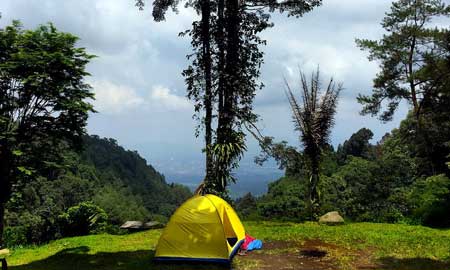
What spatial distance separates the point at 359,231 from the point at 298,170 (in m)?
3.96

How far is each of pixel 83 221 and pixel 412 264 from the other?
13.8m

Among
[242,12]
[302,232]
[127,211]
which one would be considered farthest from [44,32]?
[127,211]

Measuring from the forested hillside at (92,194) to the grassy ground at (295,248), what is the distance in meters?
2.72

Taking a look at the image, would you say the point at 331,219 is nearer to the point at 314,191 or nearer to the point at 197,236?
the point at 314,191

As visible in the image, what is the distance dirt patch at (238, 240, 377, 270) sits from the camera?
37.9 ft

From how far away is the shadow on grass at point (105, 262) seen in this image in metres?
11.7

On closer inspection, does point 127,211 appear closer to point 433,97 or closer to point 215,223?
point 433,97

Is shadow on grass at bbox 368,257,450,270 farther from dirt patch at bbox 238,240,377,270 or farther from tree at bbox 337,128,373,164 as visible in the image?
tree at bbox 337,128,373,164

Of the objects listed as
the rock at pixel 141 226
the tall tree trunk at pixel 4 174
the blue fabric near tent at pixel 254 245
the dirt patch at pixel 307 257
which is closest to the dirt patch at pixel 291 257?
the dirt patch at pixel 307 257

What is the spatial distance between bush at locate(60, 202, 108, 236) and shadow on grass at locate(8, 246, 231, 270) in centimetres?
418

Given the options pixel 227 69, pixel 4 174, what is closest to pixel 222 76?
pixel 227 69

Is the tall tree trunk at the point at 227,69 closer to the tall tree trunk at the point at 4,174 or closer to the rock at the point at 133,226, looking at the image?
the rock at the point at 133,226

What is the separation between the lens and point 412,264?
37.3 ft

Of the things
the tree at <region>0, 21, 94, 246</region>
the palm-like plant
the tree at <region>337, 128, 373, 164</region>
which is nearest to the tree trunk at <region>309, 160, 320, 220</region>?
the palm-like plant
